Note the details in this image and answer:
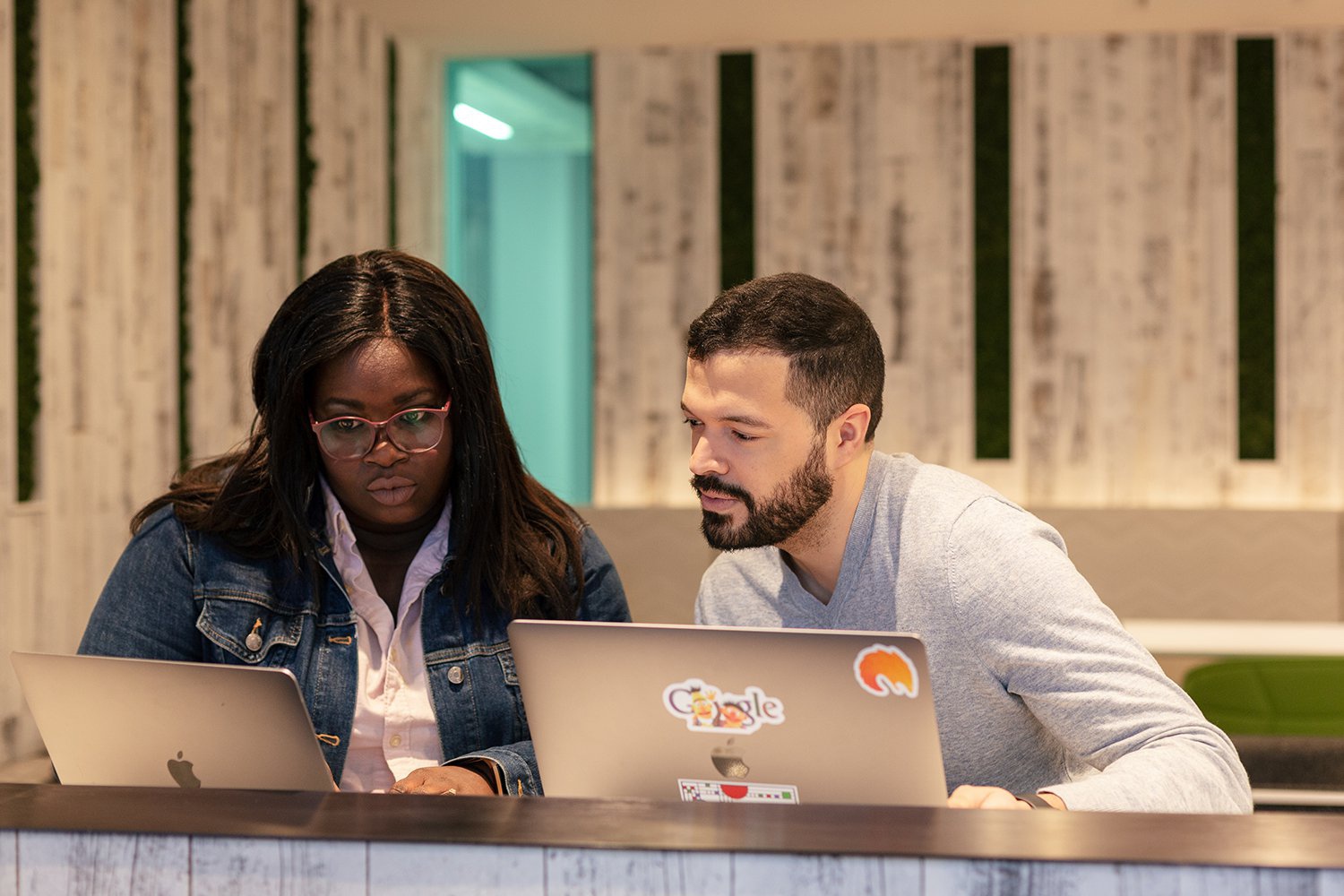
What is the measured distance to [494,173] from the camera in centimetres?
668

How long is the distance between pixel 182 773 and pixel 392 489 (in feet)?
1.69

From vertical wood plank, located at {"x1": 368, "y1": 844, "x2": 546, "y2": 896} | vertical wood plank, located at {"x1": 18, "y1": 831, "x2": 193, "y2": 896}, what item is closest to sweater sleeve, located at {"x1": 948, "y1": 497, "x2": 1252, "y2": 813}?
vertical wood plank, located at {"x1": 368, "y1": 844, "x2": 546, "y2": 896}

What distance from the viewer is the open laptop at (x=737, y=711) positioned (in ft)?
3.50

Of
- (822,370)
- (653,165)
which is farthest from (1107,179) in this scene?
(822,370)

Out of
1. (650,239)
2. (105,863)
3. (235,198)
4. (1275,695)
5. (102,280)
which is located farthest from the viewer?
(650,239)

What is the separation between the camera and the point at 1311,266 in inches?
240

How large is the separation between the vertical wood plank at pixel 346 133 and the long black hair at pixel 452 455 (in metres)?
4.00

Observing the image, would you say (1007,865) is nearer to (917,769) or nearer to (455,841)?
(917,769)

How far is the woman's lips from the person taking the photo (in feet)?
5.46

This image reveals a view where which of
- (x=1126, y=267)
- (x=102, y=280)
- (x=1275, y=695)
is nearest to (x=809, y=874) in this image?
(x=1275, y=695)

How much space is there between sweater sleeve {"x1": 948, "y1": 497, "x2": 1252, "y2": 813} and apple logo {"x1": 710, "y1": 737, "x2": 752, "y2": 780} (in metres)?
0.35

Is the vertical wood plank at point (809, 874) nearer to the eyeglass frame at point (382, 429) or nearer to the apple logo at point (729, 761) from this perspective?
the apple logo at point (729, 761)

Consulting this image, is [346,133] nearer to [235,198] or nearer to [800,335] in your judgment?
[235,198]

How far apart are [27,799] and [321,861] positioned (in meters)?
0.28
